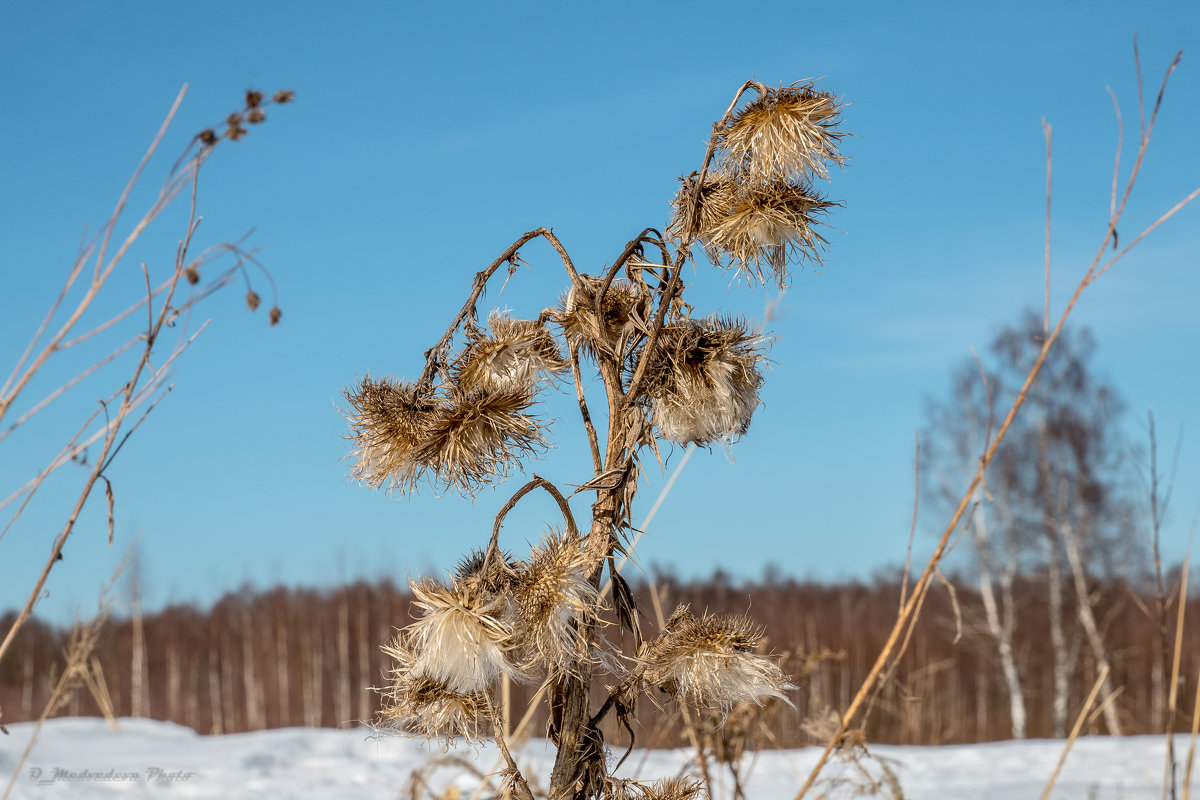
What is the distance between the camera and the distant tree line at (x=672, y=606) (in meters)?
16.0

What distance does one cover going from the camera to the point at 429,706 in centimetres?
139

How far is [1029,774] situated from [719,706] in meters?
4.93

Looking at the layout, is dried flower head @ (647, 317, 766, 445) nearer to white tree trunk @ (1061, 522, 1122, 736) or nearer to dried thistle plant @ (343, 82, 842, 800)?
dried thistle plant @ (343, 82, 842, 800)

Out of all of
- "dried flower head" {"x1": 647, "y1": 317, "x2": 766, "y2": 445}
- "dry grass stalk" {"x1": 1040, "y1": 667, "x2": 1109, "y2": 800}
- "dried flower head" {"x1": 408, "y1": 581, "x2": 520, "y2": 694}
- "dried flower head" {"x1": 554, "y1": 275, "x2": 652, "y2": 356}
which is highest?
"dried flower head" {"x1": 554, "y1": 275, "x2": 652, "y2": 356}

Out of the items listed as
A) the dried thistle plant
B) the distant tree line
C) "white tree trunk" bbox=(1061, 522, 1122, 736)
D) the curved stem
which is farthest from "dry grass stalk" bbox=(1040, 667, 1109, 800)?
"white tree trunk" bbox=(1061, 522, 1122, 736)

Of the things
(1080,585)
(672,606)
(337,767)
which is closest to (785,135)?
(337,767)

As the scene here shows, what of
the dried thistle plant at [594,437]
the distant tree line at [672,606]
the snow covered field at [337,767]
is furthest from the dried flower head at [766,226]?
the distant tree line at [672,606]

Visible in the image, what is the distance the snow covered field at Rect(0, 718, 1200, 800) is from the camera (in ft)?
14.1

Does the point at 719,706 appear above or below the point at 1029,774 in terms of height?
above

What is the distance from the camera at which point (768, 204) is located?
1.45 meters

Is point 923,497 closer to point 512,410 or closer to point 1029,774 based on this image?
point 1029,774

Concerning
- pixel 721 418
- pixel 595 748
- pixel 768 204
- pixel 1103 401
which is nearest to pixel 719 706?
pixel 595 748

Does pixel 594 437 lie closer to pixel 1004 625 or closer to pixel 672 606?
pixel 1004 625

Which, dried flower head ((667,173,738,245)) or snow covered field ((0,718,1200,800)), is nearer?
dried flower head ((667,173,738,245))
